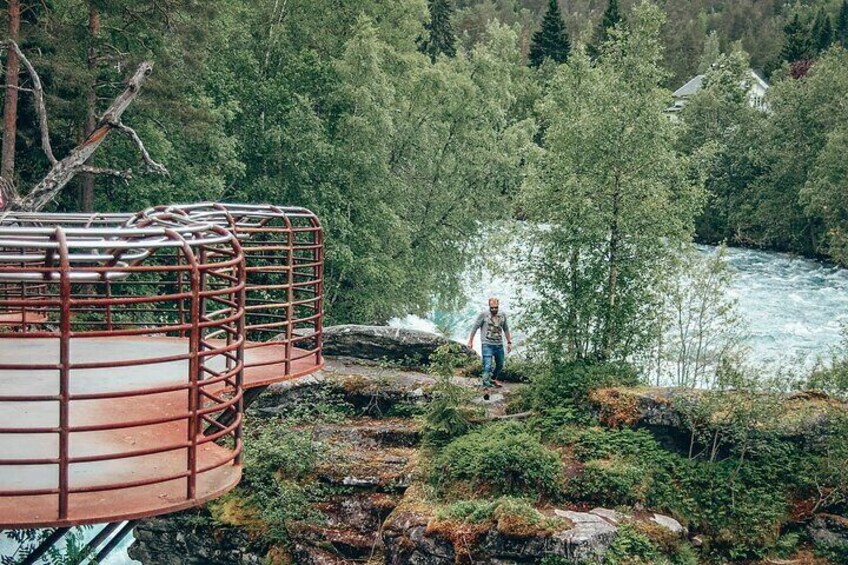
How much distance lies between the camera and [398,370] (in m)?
19.7

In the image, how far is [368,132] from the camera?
96.7 feet

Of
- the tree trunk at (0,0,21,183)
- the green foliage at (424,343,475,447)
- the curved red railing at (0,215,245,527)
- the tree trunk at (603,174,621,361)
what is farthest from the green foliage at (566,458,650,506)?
the tree trunk at (0,0,21,183)

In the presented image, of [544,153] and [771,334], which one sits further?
[771,334]

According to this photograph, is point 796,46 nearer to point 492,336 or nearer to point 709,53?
point 709,53

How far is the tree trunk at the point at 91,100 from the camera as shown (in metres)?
22.8

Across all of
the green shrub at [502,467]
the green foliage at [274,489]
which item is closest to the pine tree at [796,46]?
the green shrub at [502,467]

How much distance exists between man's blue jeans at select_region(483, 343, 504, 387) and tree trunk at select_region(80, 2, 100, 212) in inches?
460

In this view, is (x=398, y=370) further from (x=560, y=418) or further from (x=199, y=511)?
(x=199, y=511)

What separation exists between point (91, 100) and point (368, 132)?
9023 millimetres

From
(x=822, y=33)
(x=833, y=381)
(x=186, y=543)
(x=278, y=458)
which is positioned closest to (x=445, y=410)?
(x=278, y=458)

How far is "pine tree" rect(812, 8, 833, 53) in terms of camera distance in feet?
288

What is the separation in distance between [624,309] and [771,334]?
13.3 meters

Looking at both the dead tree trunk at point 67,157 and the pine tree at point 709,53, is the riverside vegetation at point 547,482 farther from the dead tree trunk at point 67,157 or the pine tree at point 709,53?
the pine tree at point 709,53

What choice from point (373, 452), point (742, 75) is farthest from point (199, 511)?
point (742, 75)
